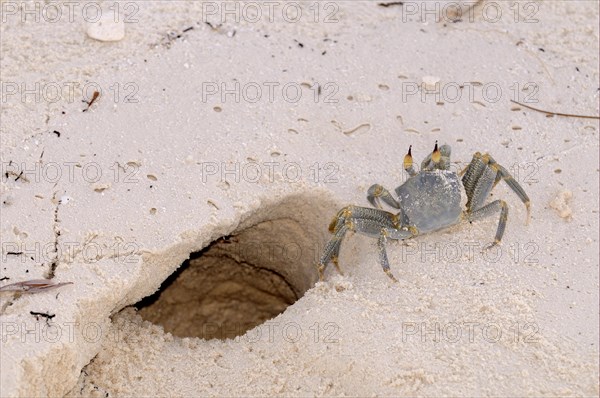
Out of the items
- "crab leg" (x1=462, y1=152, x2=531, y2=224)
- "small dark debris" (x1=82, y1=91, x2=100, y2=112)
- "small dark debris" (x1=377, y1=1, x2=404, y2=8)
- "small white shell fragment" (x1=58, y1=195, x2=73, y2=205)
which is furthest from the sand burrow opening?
"small dark debris" (x1=377, y1=1, x2=404, y2=8)

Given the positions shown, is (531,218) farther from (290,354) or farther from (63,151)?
(63,151)

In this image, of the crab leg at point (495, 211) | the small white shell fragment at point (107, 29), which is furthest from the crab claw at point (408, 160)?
the small white shell fragment at point (107, 29)

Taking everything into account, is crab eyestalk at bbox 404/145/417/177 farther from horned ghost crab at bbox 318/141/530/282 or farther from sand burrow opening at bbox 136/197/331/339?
sand burrow opening at bbox 136/197/331/339

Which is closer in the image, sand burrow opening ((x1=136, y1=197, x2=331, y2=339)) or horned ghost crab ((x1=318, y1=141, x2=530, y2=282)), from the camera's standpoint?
horned ghost crab ((x1=318, y1=141, x2=530, y2=282))

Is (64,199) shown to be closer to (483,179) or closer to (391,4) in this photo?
(483,179)

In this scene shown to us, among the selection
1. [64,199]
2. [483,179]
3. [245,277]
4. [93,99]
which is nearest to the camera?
[64,199]

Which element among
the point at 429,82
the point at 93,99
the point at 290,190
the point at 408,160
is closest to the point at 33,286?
the point at 93,99

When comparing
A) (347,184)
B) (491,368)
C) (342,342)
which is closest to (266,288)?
(347,184)
